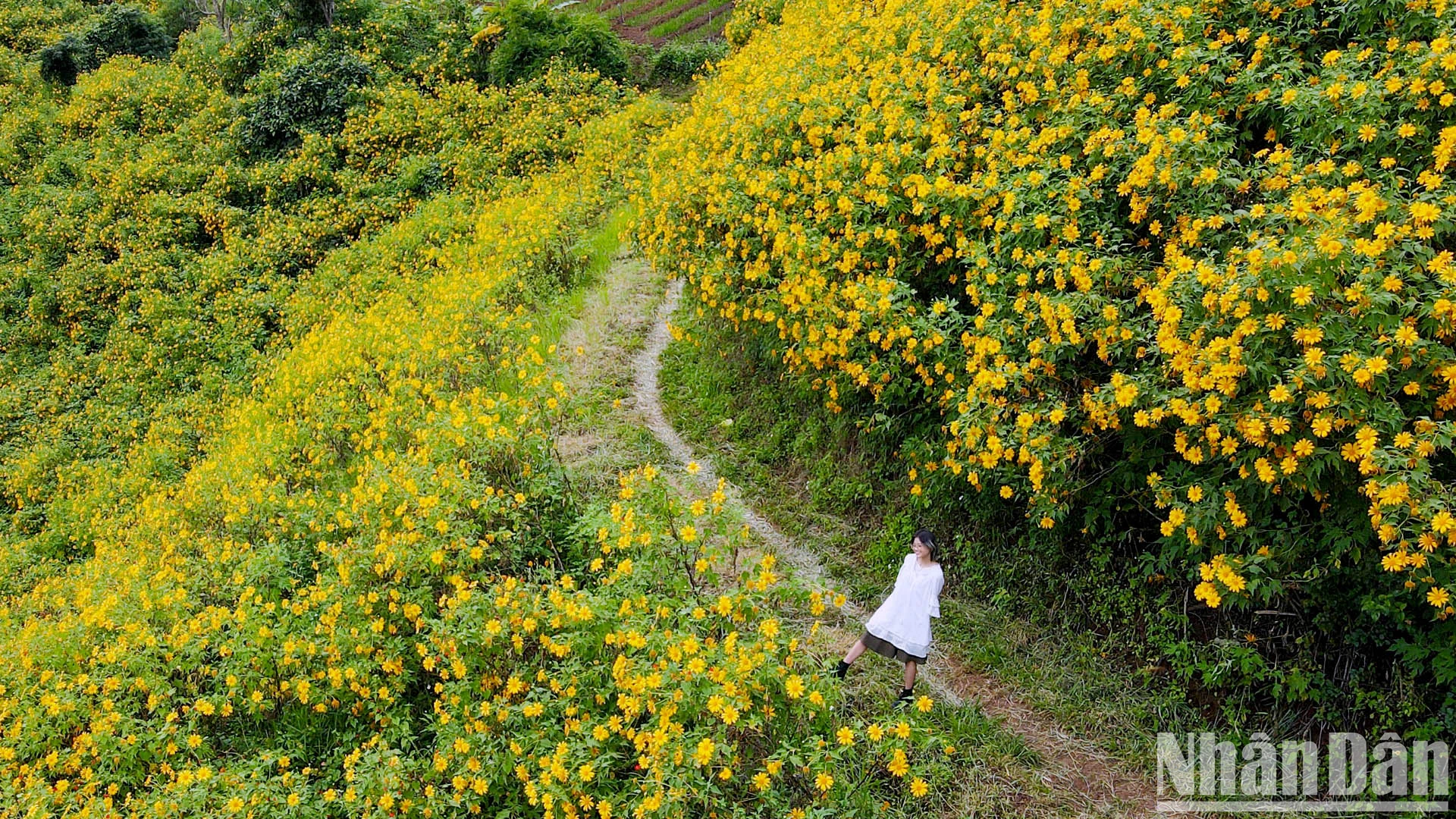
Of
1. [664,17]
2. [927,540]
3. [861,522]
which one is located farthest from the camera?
[664,17]

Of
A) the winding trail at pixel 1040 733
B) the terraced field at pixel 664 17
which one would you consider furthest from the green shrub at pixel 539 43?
the winding trail at pixel 1040 733

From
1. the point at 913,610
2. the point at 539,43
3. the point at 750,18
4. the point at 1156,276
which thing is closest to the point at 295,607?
the point at 913,610

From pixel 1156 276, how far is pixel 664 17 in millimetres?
24363

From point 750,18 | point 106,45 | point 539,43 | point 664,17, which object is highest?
point 106,45

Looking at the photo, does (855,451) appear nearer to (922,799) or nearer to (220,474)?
(922,799)

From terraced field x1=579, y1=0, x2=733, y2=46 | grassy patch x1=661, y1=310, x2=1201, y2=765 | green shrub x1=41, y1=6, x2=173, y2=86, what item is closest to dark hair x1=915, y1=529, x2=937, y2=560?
grassy patch x1=661, y1=310, x2=1201, y2=765

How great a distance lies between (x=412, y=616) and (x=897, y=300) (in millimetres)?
3140

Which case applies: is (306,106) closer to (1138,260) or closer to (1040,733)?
(1138,260)

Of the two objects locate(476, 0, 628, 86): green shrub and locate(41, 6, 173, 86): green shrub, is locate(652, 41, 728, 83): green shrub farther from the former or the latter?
locate(41, 6, 173, 86): green shrub

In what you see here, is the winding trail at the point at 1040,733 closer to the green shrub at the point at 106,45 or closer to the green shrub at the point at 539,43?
the green shrub at the point at 539,43

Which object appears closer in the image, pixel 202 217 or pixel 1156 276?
pixel 1156 276

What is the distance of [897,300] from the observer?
502cm

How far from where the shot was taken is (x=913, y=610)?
4.13m

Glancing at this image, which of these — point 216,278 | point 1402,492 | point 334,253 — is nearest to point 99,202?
point 216,278
